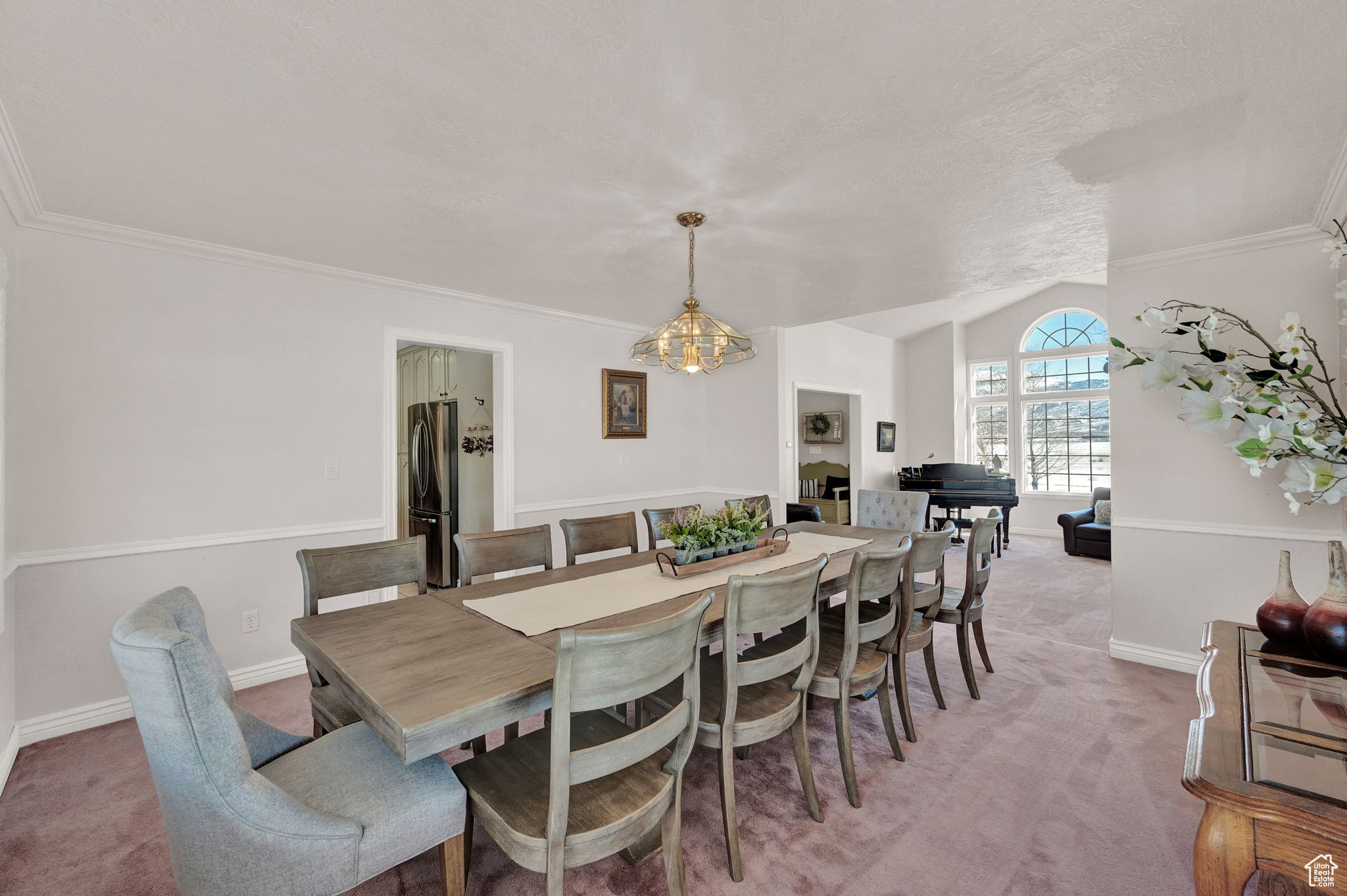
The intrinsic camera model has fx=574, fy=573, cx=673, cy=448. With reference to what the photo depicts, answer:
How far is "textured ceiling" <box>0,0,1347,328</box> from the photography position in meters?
1.43

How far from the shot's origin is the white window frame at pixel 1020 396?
25.2 ft

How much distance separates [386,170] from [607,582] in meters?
1.81

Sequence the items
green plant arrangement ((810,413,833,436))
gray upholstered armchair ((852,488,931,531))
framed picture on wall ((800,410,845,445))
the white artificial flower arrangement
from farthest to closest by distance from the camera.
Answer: green plant arrangement ((810,413,833,436)) < framed picture on wall ((800,410,845,445)) < gray upholstered armchair ((852,488,931,531)) < the white artificial flower arrangement

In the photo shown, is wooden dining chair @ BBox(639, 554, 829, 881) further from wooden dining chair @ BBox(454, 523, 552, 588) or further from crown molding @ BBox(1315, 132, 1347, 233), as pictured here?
crown molding @ BBox(1315, 132, 1347, 233)

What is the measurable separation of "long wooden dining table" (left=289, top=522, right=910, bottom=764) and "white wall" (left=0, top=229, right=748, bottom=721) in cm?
161

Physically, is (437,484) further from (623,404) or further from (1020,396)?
(1020,396)

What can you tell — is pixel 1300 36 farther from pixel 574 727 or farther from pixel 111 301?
pixel 111 301

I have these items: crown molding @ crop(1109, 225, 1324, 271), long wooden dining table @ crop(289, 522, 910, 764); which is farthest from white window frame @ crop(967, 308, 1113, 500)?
long wooden dining table @ crop(289, 522, 910, 764)

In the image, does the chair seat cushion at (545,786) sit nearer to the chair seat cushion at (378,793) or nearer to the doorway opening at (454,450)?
the chair seat cushion at (378,793)

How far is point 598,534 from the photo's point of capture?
309 centimetres

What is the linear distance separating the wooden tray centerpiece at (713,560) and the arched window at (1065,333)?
7.01 metres

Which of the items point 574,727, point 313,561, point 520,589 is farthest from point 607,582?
point 313,561

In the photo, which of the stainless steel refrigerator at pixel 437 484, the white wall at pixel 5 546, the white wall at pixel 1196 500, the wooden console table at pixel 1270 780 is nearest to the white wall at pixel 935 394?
the white wall at pixel 1196 500

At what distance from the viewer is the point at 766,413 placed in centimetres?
541
